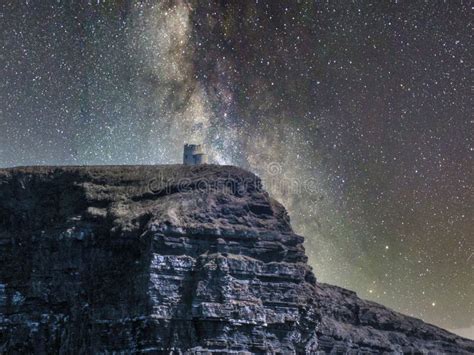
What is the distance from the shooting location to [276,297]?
9175cm

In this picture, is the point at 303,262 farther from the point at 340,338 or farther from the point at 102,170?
the point at 102,170

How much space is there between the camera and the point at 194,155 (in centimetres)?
11325

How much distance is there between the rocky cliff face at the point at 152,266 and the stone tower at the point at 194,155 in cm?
1337

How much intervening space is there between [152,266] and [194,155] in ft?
88.7

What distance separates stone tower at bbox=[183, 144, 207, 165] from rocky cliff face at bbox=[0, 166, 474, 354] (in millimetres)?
13372

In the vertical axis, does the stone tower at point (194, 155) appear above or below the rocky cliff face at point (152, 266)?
above

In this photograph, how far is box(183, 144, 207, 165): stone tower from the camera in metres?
113

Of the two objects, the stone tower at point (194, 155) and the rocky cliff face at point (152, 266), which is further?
the stone tower at point (194, 155)

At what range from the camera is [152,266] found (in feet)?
289

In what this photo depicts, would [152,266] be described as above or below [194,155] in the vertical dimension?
below

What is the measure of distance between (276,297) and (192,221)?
9917mm

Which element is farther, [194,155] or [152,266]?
[194,155]

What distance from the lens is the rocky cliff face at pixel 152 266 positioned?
88.2 meters

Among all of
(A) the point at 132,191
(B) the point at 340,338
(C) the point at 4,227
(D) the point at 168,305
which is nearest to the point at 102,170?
(A) the point at 132,191
